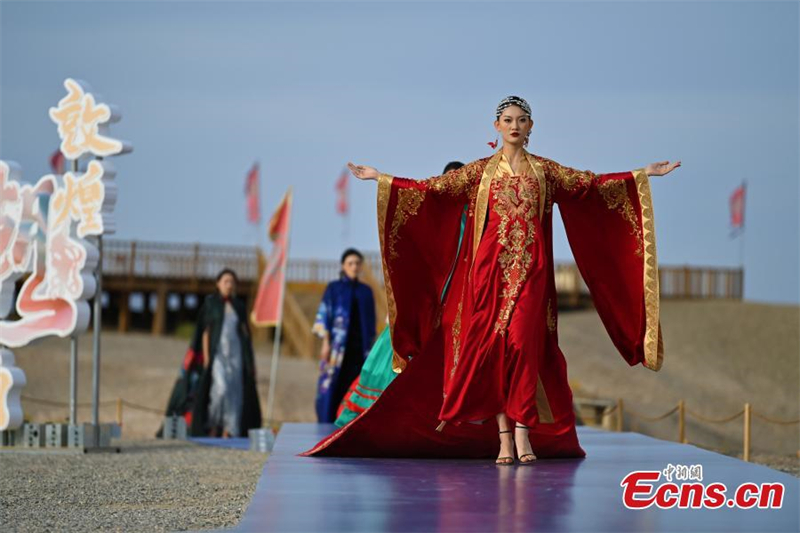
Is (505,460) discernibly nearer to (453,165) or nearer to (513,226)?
(513,226)

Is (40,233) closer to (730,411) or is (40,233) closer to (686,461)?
(686,461)

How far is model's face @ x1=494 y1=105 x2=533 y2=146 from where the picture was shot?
642cm

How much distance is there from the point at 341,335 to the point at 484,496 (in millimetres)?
6657

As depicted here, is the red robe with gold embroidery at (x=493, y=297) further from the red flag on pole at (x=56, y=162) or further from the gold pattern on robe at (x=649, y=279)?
the red flag on pole at (x=56, y=162)

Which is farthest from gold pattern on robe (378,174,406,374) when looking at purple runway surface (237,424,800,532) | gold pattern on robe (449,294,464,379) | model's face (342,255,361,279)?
model's face (342,255,361,279)

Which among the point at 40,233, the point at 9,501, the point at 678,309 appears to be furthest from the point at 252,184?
the point at 9,501

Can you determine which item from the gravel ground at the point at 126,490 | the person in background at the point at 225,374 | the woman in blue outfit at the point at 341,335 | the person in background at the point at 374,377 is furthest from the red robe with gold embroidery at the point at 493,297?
the person in background at the point at 225,374

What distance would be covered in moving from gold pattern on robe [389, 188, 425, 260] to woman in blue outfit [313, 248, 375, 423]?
4977 mm

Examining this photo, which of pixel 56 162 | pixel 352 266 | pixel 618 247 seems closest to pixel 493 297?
pixel 618 247

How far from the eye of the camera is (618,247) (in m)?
6.67

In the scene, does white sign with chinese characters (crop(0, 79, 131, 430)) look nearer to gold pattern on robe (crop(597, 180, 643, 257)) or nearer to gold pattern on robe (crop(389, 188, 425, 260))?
gold pattern on robe (crop(389, 188, 425, 260))

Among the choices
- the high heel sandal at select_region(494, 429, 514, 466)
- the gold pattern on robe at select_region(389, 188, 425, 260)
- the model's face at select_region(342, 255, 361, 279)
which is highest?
the gold pattern on robe at select_region(389, 188, 425, 260)

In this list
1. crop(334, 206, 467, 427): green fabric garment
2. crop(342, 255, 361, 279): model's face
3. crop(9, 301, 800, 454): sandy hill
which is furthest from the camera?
crop(9, 301, 800, 454): sandy hill

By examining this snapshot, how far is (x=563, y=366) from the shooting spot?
645cm
